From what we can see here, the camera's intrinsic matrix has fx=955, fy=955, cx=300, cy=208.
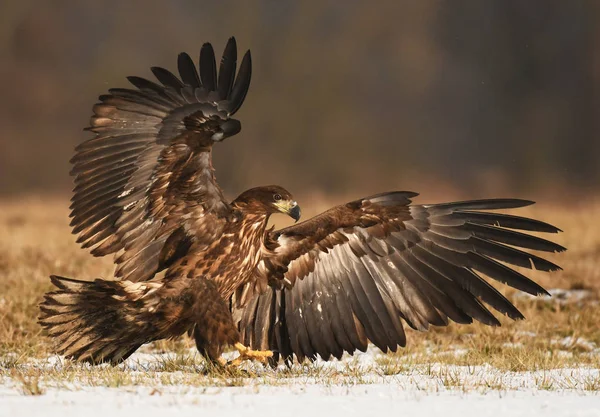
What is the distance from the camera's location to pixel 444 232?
21.2 ft

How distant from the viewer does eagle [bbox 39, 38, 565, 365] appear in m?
5.92

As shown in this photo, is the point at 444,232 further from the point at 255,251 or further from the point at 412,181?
the point at 412,181

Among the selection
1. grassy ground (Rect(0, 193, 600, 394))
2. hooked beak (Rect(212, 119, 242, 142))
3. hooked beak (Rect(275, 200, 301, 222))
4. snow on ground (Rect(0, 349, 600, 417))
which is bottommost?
snow on ground (Rect(0, 349, 600, 417))

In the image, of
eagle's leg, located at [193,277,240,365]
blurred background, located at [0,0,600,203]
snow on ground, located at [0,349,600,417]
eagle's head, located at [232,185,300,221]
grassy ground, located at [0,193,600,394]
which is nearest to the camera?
snow on ground, located at [0,349,600,417]

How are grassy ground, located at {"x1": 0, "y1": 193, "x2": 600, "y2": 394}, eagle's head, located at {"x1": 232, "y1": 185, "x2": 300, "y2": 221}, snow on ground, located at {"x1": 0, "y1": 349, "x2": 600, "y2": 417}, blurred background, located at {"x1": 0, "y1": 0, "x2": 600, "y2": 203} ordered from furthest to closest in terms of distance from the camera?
blurred background, located at {"x1": 0, "y1": 0, "x2": 600, "y2": 203} < eagle's head, located at {"x1": 232, "y1": 185, "x2": 300, "y2": 221} < grassy ground, located at {"x1": 0, "y1": 193, "x2": 600, "y2": 394} < snow on ground, located at {"x1": 0, "y1": 349, "x2": 600, "y2": 417}

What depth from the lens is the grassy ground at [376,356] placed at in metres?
5.41

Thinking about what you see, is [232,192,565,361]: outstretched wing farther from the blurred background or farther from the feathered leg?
the blurred background

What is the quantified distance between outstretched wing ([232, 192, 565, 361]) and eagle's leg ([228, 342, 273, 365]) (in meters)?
0.34

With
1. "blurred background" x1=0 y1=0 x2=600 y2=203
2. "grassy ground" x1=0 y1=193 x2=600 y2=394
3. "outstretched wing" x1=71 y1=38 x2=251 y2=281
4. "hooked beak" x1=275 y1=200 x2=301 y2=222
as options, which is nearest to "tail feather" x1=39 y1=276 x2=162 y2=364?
"grassy ground" x1=0 y1=193 x2=600 y2=394

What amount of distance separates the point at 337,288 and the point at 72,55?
29.4 meters

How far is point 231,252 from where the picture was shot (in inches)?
242

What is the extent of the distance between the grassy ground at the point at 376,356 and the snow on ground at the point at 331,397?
0.06 metres

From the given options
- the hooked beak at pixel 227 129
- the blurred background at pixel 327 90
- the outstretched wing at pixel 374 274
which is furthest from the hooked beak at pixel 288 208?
the blurred background at pixel 327 90

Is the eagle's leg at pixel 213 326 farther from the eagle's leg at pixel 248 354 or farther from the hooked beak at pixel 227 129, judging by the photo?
the hooked beak at pixel 227 129
